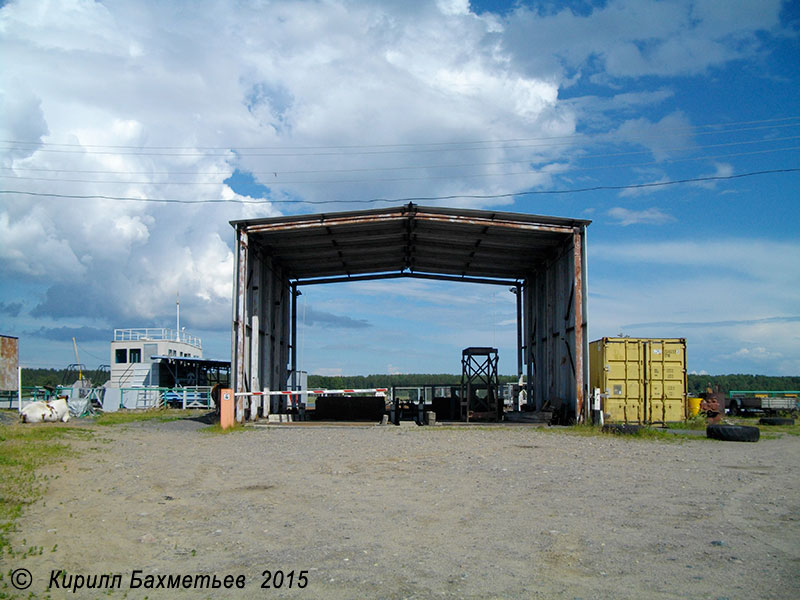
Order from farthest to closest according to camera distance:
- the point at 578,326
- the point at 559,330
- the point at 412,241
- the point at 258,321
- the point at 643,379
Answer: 1. the point at 412,241
2. the point at 258,321
3. the point at 559,330
4. the point at 643,379
5. the point at 578,326

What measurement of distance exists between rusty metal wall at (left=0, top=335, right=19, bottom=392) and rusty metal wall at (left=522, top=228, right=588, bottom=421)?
20537 mm

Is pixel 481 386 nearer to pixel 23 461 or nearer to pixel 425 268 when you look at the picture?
pixel 425 268

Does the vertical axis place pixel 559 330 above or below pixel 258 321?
below

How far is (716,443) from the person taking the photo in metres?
16.3

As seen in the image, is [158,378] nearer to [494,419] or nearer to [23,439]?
[494,419]

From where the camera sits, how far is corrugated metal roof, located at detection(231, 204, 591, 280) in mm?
22984

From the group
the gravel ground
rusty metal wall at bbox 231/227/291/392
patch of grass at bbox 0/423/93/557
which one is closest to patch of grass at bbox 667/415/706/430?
the gravel ground

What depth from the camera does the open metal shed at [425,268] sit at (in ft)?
74.4

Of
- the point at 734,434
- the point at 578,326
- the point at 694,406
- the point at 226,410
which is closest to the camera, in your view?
the point at 734,434

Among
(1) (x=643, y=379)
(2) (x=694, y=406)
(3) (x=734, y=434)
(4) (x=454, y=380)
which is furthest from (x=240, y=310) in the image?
(4) (x=454, y=380)

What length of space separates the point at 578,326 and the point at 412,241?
881cm

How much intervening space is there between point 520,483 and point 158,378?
135 ft

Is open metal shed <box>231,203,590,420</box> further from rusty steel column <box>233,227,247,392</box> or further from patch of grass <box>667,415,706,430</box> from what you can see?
patch of grass <box>667,415,706,430</box>

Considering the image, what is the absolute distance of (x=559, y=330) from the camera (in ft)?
82.9
